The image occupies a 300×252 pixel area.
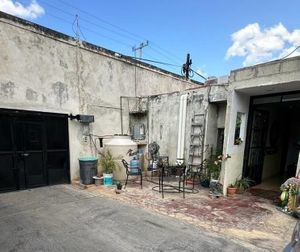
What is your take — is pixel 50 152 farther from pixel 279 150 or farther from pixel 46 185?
pixel 279 150

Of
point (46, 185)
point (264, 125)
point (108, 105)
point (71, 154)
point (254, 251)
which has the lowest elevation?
point (46, 185)

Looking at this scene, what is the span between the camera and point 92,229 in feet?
12.0

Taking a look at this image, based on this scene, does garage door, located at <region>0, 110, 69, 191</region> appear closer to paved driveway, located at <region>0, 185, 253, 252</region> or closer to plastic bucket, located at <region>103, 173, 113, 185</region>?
paved driveway, located at <region>0, 185, 253, 252</region>

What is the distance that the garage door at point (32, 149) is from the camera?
5668mm

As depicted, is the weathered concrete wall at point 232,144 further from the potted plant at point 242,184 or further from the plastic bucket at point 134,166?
the plastic bucket at point 134,166

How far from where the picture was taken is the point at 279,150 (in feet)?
26.5

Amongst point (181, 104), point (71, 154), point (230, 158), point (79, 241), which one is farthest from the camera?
point (181, 104)

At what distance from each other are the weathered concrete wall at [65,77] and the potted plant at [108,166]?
715 mm

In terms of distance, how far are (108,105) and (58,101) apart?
191 cm

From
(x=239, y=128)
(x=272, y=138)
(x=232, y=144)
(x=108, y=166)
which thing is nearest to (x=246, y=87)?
(x=239, y=128)

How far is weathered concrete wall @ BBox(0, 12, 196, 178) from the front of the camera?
5609 mm

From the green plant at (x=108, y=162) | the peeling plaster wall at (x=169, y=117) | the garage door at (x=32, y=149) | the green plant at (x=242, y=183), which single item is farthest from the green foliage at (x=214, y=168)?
the garage door at (x=32, y=149)

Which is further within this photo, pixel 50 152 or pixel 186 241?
pixel 50 152

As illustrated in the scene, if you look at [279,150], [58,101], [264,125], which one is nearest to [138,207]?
[58,101]
